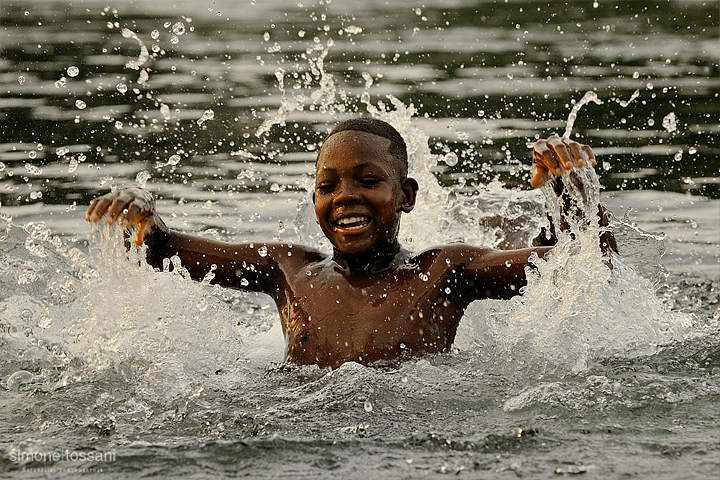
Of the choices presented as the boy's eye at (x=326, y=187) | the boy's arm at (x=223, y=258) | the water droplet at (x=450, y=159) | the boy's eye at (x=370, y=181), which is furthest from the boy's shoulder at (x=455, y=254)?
the water droplet at (x=450, y=159)

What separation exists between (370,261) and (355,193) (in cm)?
37

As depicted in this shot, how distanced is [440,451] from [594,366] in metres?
1.37

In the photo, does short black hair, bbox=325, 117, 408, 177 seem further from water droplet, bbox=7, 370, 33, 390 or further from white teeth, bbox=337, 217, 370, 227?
water droplet, bbox=7, 370, 33, 390

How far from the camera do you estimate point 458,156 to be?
9375 millimetres

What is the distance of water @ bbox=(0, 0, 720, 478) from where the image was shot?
3811 millimetres

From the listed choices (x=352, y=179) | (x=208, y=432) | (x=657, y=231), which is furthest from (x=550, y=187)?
(x=657, y=231)

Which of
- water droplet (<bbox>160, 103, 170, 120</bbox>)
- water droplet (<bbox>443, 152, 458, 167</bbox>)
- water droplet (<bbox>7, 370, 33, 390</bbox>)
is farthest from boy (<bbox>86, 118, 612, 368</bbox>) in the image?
water droplet (<bbox>160, 103, 170, 120</bbox>)

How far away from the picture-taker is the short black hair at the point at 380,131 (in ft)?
15.6

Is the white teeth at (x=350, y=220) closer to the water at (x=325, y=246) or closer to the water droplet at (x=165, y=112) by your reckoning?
the water at (x=325, y=246)

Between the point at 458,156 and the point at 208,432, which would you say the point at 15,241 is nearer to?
the point at 208,432

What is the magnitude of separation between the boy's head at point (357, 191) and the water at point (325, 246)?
2.00 ft

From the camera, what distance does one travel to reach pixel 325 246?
7.21 meters

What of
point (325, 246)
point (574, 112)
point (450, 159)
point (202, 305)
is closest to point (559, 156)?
point (202, 305)

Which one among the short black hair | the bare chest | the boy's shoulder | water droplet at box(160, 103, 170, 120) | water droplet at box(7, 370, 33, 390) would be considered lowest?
water droplet at box(7, 370, 33, 390)
